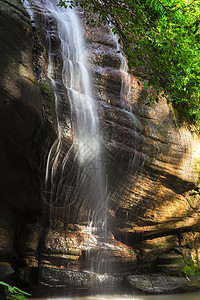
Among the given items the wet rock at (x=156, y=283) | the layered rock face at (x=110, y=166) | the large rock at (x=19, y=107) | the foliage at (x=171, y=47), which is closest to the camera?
the large rock at (x=19, y=107)

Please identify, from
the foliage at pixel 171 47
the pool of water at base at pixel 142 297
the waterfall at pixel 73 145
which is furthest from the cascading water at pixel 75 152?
the foliage at pixel 171 47

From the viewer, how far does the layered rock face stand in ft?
17.1

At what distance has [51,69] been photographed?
6.39 m

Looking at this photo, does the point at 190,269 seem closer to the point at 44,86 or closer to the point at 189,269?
the point at 189,269

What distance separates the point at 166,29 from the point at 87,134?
3547 millimetres

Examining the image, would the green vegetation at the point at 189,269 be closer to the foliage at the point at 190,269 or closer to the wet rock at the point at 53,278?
the foliage at the point at 190,269

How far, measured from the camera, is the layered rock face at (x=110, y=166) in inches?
205

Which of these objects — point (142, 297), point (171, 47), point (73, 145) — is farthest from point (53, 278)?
point (171, 47)

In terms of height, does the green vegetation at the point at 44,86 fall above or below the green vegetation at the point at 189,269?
above

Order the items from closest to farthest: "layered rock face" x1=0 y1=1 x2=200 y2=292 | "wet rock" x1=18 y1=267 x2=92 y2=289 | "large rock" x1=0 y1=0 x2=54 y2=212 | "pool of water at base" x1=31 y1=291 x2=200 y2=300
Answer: "large rock" x1=0 y1=0 x2=54 y2=212 → "layered rock face" x1=0 y1=1 x2=200 y2=292 → "wet rock" x1=18 y1=267 x2=92 y2=289 → "pool of water at base" x1=31 y1=291 x2=200 y2=300

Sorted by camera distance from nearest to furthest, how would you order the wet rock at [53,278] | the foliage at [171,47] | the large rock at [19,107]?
1. the large rock at [19,107]
2. the wet rock at [53,278]
3. the foliage at [171,47]

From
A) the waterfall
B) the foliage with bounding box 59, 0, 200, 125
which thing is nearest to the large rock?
the waterfall

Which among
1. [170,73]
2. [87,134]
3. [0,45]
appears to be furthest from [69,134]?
[170,73]

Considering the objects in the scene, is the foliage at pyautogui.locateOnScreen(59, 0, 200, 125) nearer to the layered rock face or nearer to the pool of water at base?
the layered rock face
